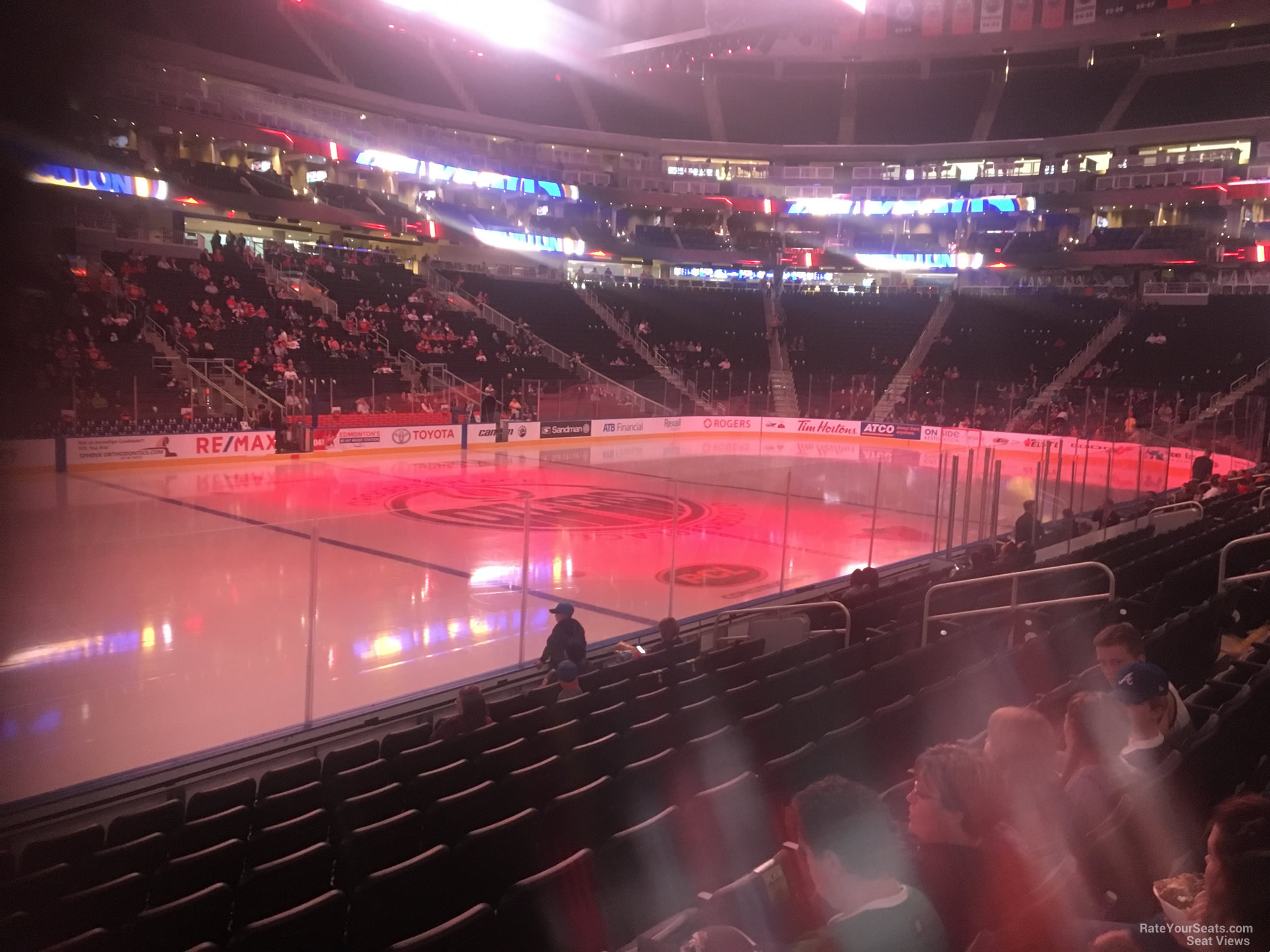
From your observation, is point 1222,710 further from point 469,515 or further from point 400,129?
point 400,129

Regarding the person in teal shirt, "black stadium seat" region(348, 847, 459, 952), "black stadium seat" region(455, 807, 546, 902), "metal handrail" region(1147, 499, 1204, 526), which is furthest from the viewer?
"metal handrail" region(1147, 499, 1204, 526)

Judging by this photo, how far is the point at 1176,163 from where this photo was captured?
43.1 metres

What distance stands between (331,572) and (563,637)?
6.04 meters

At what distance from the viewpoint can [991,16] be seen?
1658 inches

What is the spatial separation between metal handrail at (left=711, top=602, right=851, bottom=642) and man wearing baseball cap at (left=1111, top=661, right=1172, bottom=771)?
391 centimetres

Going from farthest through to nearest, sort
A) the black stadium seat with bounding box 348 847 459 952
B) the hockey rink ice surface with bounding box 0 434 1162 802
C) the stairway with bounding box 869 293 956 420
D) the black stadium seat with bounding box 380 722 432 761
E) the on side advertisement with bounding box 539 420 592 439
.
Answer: the stairway with bounding box 869 293 956 420, the on side advertisement with bounding box 539 420 592 439, the hockey rink ice surface with bounding box 0 434 1162 802, the black stadium seat with bounding box 380 722 432 761, the black stadium seat with bounding box 348 847 459 952

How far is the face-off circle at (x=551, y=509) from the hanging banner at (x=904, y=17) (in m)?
33.0

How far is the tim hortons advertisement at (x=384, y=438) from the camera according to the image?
86.3 ft

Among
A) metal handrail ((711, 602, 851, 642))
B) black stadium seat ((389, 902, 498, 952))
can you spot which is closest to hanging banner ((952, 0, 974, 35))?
metal handrail ((711, 602, 851, 642))

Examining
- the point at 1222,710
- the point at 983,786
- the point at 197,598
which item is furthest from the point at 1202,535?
the point at 197,598

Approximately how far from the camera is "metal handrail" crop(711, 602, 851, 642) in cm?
795

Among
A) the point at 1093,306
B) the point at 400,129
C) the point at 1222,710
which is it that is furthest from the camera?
the point at 1093,306

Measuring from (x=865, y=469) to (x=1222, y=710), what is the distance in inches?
906

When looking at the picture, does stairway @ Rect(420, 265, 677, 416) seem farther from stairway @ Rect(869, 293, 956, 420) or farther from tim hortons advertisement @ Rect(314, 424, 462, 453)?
stairway @ Rect(869, 293, 956, 420)
